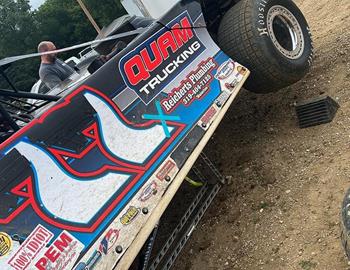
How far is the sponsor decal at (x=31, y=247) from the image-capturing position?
257 centimetres

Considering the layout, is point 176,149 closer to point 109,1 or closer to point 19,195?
point 19,195

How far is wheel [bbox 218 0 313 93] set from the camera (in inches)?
179

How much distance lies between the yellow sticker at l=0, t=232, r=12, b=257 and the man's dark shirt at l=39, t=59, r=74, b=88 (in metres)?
3.30

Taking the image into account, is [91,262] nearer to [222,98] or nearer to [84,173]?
[84,173]

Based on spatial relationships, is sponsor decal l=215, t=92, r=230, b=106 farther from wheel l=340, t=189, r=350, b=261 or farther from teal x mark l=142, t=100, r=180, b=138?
wheel l=340, t=189, r=350, b=261

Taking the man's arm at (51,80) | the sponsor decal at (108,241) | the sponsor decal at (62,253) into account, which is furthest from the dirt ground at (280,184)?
the man's arm at (51,80)

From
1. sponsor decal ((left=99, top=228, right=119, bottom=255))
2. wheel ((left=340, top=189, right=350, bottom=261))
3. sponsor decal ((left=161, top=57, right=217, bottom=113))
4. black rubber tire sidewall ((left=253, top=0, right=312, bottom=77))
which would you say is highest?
sponsor decal ((left=161, top=57, right=217, bottom=113))

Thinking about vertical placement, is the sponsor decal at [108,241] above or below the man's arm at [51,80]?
below

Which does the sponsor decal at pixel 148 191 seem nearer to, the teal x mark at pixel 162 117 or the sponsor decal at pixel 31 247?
the teal x mark at pixel 162 117

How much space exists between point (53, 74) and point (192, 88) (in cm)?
233

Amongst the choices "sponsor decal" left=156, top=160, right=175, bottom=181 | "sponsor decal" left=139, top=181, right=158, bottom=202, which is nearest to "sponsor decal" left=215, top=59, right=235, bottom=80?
"sponsor decal" left=156, top=160, right=175, bottom=181

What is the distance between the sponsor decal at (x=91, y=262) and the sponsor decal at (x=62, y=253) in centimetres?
4

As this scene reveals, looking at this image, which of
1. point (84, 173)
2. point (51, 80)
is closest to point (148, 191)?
point (84, 173)

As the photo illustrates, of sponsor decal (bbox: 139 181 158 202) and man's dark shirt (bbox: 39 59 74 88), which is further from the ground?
man's dark shirt (bbox: 39 59 74 88)
